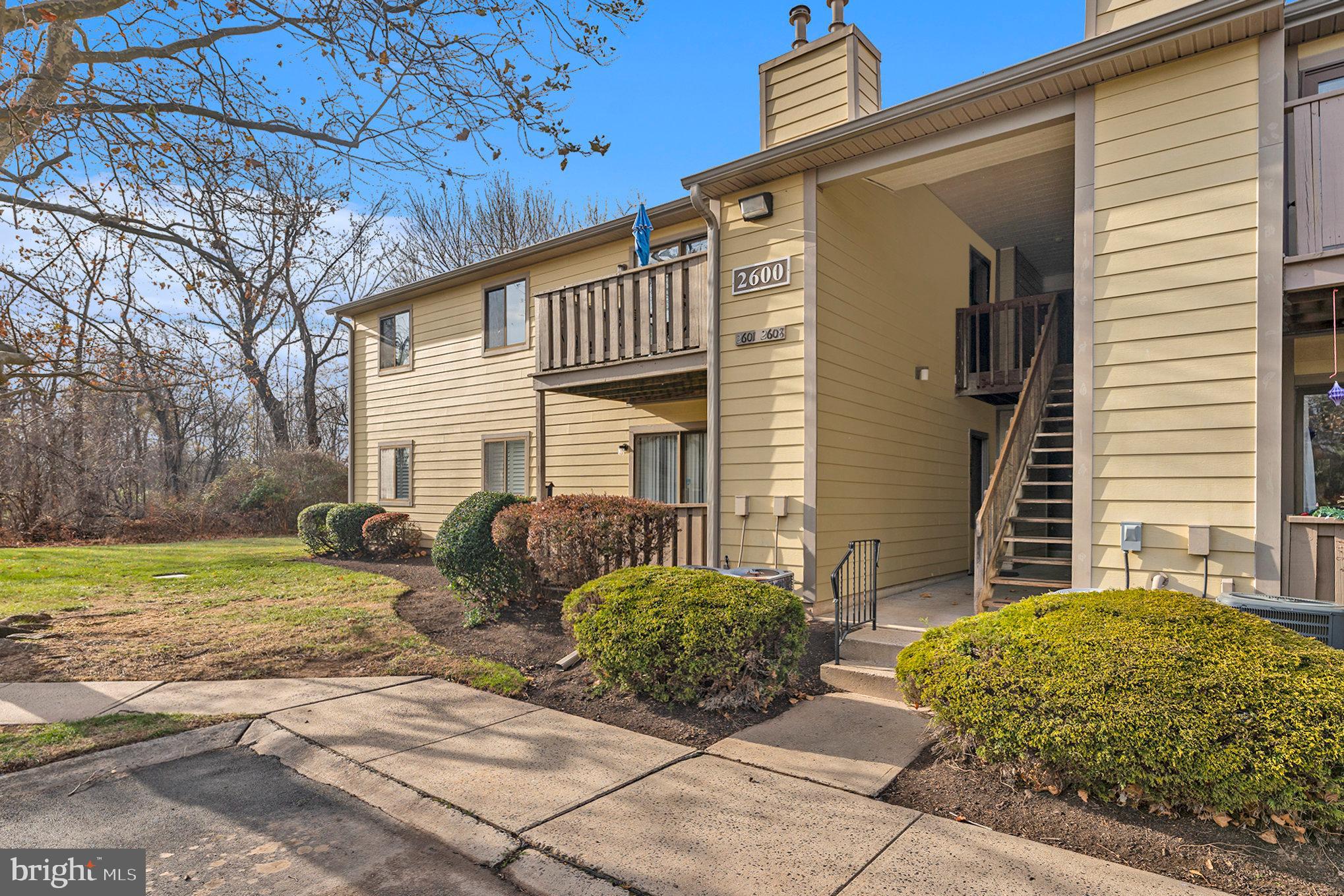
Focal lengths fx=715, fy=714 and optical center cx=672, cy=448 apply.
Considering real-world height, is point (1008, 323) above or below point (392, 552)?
above

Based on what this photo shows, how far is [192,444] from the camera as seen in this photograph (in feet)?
89.3

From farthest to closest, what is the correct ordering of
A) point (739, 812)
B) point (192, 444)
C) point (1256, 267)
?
point (192, 444) → point (1256, 267) → point (739, 812)

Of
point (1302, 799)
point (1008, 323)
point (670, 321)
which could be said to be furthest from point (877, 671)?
point (1008, 323)

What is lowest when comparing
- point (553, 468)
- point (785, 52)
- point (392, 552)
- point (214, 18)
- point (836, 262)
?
point (392, 552)

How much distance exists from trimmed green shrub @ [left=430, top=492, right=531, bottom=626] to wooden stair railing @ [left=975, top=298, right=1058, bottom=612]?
4757 mm

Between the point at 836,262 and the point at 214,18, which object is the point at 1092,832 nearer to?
the point at 836,262

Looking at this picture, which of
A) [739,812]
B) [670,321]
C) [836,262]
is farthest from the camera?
[670,321]

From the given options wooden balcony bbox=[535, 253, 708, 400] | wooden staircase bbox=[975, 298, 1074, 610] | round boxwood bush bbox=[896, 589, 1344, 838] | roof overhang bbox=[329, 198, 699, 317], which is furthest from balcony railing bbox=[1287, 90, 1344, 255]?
roof overhang bbox=[329, 198, 699, 317]

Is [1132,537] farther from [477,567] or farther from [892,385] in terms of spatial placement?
[477,567]

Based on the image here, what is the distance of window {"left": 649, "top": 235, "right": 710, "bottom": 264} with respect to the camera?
33.1 feet

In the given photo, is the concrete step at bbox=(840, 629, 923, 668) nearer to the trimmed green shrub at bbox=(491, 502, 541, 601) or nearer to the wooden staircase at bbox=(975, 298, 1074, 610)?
the wooden staircase at bbox=(975, 298, 1074, 610)

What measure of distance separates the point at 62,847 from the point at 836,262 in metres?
7.75

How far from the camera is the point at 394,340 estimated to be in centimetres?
1532

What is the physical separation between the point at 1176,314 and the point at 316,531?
14.7m
